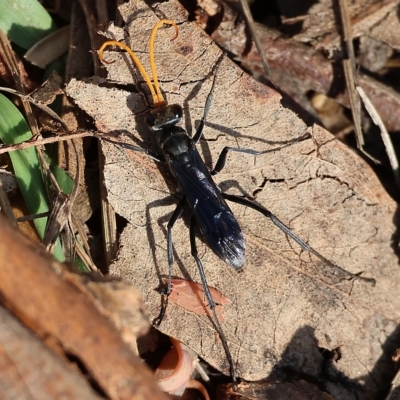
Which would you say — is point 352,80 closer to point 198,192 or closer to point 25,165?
point 198,192

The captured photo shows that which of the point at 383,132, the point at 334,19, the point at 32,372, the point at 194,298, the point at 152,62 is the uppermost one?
the point at 152,62

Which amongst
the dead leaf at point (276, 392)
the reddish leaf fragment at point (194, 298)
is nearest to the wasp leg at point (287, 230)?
the reddish leaf fragment at point (194, 298)

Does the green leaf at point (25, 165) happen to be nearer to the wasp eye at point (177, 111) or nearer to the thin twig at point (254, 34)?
the wasp eye at point (177, 111)

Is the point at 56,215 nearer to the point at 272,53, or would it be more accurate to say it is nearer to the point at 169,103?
the point at 169,103

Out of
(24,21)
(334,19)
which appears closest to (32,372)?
(24,21)

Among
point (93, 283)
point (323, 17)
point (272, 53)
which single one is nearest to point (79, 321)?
point (93, 283)
